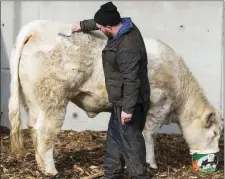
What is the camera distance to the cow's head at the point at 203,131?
7.35m

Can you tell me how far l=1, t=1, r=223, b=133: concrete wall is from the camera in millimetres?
8930

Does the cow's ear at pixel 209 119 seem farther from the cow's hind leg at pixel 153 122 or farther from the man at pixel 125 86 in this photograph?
the man at pixel 125 86

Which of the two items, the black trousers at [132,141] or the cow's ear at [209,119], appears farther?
the cow's ear at [209,119]

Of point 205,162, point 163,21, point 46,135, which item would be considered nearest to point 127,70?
point 46,135

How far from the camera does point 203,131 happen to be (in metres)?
7.37

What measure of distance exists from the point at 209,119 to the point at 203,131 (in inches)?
7.2

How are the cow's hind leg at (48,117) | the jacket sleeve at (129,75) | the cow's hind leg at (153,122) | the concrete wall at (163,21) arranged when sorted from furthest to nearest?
the concrete wall at (163,21)
the cow's hind leg at (153,122)
the cow's hind leg at (48,117)
the jacket sleeve at (129,75)

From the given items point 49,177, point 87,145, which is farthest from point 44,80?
point 87,145

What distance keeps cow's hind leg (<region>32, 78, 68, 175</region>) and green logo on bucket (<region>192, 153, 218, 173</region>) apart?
1862mm

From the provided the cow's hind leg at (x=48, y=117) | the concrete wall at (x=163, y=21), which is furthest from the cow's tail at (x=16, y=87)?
the concrete wall at (x=163, y=21)

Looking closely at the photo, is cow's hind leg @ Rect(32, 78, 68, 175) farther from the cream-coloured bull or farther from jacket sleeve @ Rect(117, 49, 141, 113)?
jacket sleeve @ Rect(117, 49, 141, 113)

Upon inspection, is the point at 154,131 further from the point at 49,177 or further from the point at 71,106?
the point at 71,106

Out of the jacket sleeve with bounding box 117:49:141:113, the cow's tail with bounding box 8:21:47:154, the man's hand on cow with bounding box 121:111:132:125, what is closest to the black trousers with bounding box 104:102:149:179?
the man's hand on cow with bounding box 121:111:132:125

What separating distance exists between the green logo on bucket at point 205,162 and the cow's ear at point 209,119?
39 centimetres
